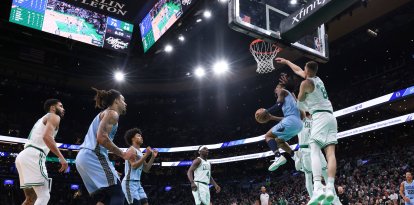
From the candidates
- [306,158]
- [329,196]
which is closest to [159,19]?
[306,158]

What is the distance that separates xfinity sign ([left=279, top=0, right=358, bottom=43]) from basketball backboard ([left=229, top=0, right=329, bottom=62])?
346 mm

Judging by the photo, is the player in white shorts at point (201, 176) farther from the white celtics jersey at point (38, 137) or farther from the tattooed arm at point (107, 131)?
the tattooed arm at point (107, 131)

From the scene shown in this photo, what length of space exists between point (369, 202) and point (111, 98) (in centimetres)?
1447

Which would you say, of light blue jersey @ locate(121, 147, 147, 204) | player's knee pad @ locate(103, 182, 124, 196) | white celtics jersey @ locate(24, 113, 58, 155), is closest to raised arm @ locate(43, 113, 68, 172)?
white celtics jersey @ locate(24, 113, 58, 155)

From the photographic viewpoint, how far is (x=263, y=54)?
12562mm

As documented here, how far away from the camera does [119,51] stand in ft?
45.8

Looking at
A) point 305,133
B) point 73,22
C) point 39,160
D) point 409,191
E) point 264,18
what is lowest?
point 409,191

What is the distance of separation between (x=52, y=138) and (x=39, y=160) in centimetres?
49

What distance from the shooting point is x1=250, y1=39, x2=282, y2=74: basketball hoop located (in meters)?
12.3

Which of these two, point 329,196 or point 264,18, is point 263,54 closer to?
point 264,18

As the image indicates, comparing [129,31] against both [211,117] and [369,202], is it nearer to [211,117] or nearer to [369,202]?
[369,202]

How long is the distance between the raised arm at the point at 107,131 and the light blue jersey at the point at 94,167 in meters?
0.16

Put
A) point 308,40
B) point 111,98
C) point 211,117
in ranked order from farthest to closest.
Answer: point 211,117 → point 308,40 → point 111,98

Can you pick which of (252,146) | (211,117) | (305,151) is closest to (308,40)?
(305,151)
